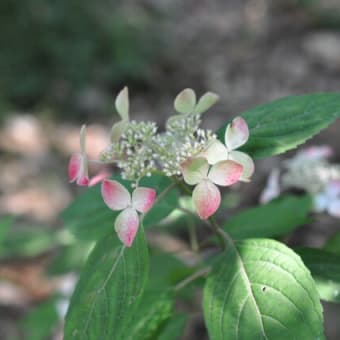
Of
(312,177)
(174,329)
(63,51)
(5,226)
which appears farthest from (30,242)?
Result: (63,51)

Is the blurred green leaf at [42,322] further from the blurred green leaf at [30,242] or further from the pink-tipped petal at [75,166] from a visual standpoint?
the pink-tipped petal at [75,166]

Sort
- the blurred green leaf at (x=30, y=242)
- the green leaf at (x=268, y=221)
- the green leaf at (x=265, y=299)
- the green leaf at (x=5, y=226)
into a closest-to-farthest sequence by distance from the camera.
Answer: the green leaf at (x=265, y=299) → the green leaf at (x=268, y=221) → the green leaf at (x=5, y=226) → the blurred green leaf at (x=30, y=242)

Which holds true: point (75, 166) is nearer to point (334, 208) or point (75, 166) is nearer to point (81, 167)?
point (81, 167)

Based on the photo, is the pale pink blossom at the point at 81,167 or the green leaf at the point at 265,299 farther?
the pale pink blossom at the point at 81,167

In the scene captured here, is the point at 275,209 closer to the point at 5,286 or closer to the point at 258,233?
the point at 258,233

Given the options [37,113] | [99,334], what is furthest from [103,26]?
[99,334]

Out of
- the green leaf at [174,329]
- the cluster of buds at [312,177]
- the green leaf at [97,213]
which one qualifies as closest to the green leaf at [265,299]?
the green leaf at [97,213]
